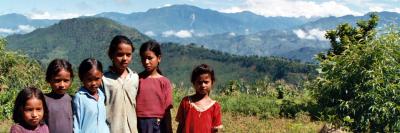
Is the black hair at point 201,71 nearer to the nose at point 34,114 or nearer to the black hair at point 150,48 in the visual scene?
the black hair at point 150,48

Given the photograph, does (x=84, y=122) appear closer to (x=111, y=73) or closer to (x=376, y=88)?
(x=111, y=73)

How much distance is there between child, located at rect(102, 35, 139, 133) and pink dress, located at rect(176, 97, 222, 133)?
1.69 ft

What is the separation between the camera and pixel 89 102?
4.04m

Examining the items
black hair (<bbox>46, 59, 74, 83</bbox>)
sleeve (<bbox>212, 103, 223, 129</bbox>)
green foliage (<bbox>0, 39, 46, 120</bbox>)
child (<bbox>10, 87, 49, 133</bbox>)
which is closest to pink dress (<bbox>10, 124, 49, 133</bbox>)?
child (<bbox>10, 87, 49, 133</bbox>)

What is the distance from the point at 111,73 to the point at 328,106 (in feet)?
27.1

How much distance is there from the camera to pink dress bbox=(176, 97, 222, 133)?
14.5 ft

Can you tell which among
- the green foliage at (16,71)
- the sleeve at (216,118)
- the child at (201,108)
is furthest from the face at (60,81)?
the green foliage at (16,71)

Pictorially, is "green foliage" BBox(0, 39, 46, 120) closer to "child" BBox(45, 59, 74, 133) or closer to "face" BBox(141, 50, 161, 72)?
"face" BBox(141, 50, 161, 72)

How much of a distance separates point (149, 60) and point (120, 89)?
400 millimetres

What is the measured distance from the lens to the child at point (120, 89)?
4.20m

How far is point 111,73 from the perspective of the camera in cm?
429

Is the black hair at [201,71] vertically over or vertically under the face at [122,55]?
under

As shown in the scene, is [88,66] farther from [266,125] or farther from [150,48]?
[266,125]

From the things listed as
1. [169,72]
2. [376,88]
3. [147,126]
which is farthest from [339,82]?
[169,72]
